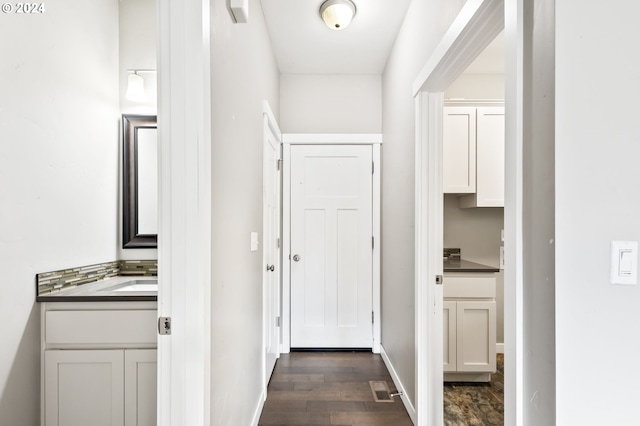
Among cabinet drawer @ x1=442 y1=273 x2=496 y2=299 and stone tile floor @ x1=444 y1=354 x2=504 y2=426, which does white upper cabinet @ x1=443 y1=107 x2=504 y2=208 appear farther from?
stone tile floor @ x1=444 y1=354 x2=504 y2=426

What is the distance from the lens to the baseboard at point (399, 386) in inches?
79.4

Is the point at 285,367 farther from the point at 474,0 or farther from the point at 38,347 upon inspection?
the point at 474,0

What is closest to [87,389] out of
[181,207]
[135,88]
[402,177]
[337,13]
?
[181,207]

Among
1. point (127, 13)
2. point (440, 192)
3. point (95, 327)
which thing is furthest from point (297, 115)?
point (95, 327)

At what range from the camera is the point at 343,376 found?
263 centimetres

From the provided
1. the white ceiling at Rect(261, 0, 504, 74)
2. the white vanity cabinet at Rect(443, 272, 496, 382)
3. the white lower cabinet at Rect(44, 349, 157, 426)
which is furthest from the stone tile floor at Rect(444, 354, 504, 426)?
the white ceiling at Rect(261, 0, 504, 74)

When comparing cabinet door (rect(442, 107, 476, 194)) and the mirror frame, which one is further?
cabinet door (rect(442, 107, 476, 194))

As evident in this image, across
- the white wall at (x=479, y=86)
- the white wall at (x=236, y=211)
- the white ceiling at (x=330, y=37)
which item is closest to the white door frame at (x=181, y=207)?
the white wall at (x=236, y=211)

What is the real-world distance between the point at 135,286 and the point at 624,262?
2243 mm

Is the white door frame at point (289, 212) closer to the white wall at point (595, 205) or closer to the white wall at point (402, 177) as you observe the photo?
the white wall at point (402, 177)

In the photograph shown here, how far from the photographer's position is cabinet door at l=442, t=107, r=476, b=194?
8.66 ft

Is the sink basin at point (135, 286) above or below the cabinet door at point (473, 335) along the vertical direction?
above

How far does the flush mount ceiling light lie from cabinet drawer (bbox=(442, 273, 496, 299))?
1.94m

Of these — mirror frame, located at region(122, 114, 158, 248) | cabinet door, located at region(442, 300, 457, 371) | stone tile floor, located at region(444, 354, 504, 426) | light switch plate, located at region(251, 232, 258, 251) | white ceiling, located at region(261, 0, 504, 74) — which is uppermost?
white ceiling, located at region(261, 0, 504, 74)
